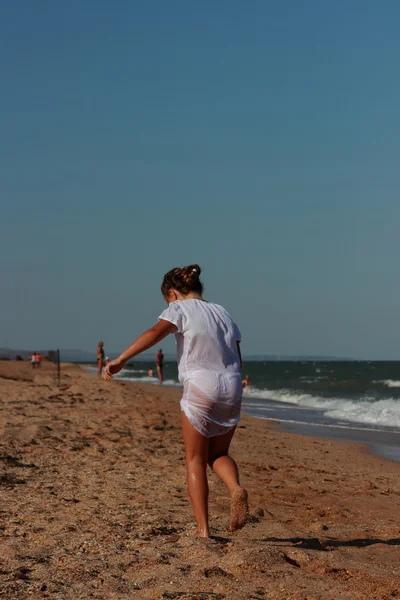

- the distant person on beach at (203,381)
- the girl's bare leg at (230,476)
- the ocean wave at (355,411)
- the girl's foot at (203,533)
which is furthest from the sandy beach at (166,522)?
the ocean wave at (355,411)

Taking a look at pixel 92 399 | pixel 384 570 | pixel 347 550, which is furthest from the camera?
pixel 92 399

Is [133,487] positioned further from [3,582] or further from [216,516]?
[3,582]

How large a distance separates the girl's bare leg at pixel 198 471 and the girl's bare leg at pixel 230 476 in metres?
0.10

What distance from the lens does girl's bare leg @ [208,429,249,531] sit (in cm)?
407

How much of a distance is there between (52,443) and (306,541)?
14.0 feet

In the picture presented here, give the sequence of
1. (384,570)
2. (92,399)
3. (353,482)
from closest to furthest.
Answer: (384,570) → (353,482) → (92,399)

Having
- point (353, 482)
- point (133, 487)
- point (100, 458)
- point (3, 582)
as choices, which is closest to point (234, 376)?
point (3, 582)

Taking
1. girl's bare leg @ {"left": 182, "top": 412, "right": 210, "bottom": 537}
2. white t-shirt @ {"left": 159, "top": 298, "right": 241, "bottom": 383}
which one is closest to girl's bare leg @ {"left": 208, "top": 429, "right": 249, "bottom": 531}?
girl's bare leg @ {"left": 182, "top": 412, "right": 210, "bottom": 537}

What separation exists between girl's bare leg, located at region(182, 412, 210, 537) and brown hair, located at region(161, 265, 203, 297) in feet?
2.53

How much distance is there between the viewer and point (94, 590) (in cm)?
333

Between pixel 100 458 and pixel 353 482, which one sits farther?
pixel 353 482

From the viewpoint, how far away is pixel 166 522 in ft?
16.2

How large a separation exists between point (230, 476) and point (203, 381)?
0.62 metres

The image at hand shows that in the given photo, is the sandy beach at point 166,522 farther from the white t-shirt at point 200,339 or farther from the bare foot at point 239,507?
the white t-shirt at point 200,339
